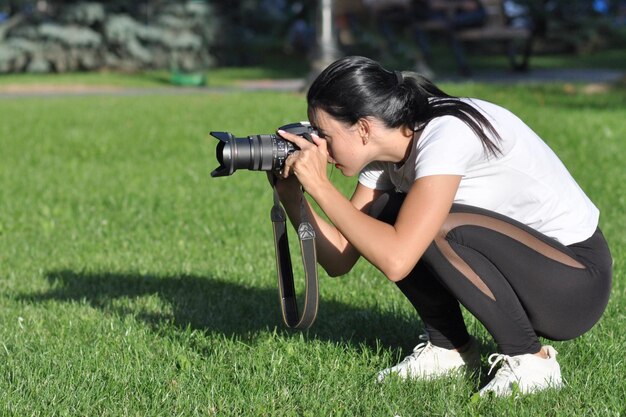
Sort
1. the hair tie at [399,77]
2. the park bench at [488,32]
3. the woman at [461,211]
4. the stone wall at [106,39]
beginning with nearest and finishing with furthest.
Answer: the woman at [461,211]
the hair tie at [399,77]
the park bench at [488,32]
the stone wall at [106,39]

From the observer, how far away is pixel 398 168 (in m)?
3.20

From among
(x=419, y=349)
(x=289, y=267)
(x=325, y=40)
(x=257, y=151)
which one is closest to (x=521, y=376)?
(x=419, y=349)

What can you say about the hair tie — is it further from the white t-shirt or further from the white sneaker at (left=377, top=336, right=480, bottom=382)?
the white sneaker at (left=377, top=336, right=480, bottom=382)

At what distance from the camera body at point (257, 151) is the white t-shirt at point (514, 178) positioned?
0.39 m

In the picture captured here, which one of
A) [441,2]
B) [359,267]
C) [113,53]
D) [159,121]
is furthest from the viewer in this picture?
[113,53]

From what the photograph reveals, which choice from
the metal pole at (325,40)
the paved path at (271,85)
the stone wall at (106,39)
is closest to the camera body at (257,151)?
the metal pole at (325,40)

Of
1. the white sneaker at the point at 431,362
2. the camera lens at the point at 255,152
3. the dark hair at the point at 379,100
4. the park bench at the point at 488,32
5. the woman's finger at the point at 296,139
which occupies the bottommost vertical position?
the park bench at the point at 488,32

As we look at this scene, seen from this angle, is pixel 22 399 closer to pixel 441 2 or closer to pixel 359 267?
pixel 359 267

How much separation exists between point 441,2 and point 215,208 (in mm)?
12374

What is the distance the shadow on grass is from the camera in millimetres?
3906

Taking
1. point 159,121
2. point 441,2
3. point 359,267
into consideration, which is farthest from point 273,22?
point 359,267

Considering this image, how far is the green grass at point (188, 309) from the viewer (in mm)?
3117

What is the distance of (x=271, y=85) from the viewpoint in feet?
55.7

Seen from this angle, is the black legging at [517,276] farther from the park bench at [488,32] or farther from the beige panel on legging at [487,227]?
the park bench at [488,32]
